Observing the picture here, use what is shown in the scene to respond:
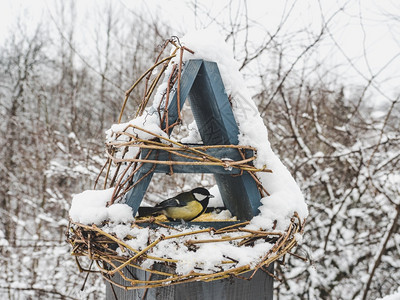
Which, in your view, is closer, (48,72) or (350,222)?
(350,222)

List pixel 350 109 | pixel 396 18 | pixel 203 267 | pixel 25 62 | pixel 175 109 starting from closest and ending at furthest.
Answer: pixel 203 267 → pixel 175 109 → pixel 396 18 → pixel 350 109 → pixel 25 62

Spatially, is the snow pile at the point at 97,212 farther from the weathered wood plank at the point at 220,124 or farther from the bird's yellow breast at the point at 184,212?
the weathered wood plank at the point at 220,124

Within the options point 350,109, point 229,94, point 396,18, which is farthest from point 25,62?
point 229,94

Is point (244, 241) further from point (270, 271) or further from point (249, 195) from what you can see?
point (270, 271)

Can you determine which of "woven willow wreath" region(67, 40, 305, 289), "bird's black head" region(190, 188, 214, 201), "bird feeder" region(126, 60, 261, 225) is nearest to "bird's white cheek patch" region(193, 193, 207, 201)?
"bird's black head" region(190, 188, 214, 201)

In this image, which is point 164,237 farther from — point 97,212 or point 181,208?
point 181,208

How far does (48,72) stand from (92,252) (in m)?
10.1

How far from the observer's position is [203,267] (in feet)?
2.61

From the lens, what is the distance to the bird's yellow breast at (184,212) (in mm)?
1069

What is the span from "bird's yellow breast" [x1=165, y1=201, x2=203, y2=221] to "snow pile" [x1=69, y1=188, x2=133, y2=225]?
221mm

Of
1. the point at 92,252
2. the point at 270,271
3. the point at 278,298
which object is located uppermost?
the point at 92,252

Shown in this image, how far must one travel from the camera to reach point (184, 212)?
1.07 m

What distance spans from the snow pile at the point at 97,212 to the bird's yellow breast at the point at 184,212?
221 mm

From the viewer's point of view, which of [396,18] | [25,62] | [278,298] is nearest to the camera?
[396,18]
